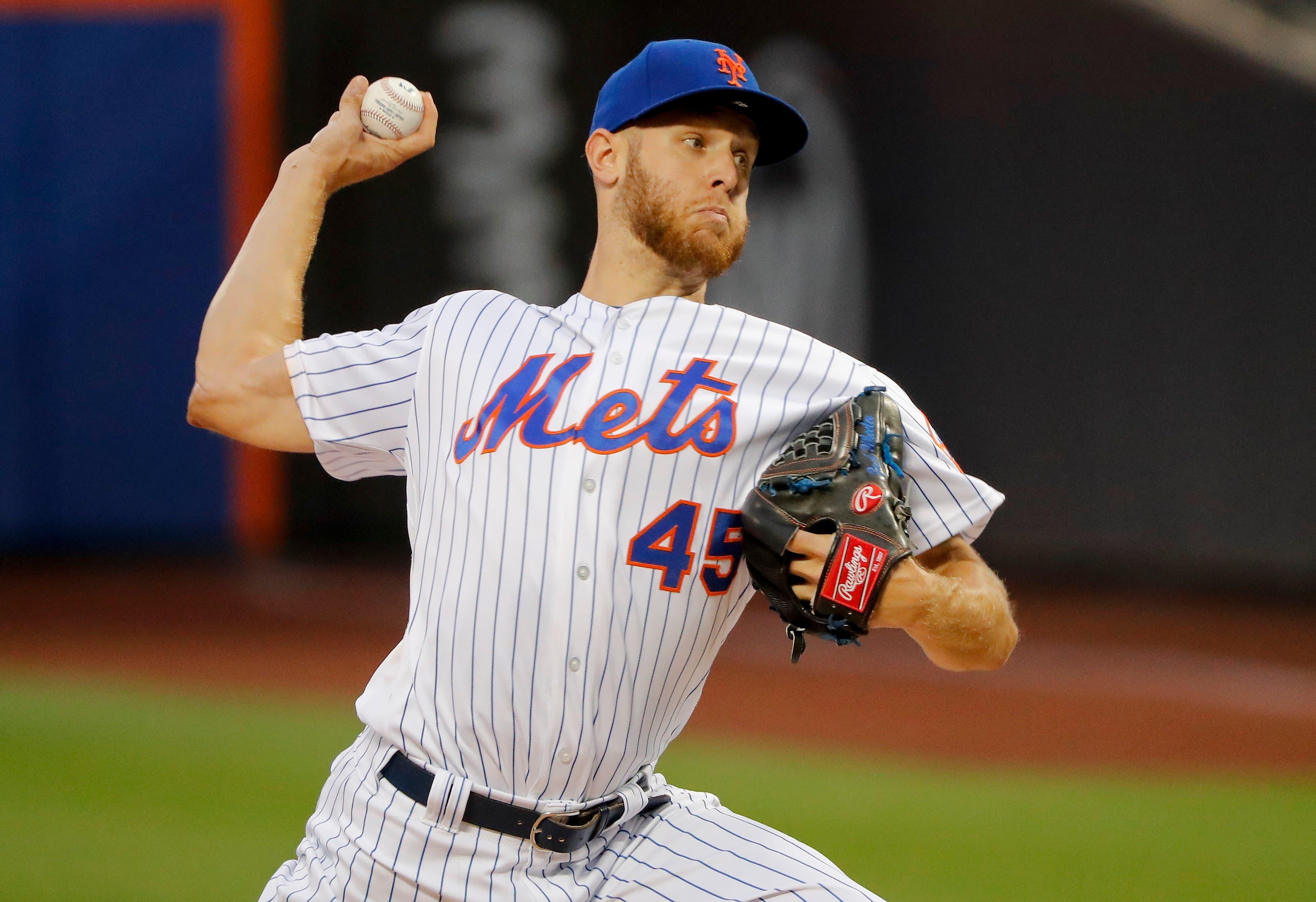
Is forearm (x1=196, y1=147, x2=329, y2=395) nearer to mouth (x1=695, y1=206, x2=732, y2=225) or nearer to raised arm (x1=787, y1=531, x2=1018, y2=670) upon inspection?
mouth (x1=695, y1=206, x2=732, y2=225)

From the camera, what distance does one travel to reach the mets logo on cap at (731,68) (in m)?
2.37

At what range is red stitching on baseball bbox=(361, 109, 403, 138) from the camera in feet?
8.42

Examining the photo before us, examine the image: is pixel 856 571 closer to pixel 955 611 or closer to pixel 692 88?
pixel 955 611

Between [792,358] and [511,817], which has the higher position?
[792,358]

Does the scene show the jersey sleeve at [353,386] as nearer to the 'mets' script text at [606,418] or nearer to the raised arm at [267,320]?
the raised arm at [267,320]

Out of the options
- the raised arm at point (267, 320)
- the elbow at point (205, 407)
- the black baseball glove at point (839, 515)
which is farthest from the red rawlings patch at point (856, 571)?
the elbow at point (205, 407)

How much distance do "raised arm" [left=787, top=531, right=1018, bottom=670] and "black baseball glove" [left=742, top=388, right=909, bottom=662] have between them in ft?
0.07

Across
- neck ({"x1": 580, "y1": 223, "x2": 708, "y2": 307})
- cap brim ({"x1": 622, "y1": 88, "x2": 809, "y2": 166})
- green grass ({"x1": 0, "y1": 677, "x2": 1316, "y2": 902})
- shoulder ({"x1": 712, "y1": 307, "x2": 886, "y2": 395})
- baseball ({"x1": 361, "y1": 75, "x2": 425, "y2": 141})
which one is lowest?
green grass ({"x1": 0, "y1": 677, "x2": 1316, "y2": 902})

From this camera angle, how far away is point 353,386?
7.56ft

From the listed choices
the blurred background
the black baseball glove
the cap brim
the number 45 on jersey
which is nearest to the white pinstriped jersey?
the number 45 on jersey

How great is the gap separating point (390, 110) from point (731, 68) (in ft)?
2.09

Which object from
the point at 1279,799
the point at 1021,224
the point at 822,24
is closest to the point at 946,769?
the point at 1279,799

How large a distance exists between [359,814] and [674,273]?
103 cm

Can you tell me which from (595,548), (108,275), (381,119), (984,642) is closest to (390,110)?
(381,119)
